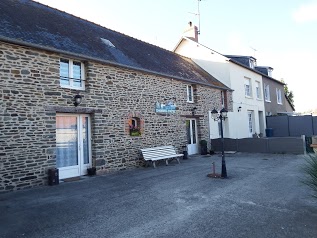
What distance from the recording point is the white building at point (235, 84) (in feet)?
58.7

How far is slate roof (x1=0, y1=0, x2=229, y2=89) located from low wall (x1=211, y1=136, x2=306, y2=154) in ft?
13.3

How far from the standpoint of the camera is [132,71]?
11.1m

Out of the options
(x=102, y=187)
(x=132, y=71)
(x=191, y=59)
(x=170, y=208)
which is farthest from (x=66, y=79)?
(x=191, y=59)

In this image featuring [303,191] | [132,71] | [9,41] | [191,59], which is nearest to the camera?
[303,191]

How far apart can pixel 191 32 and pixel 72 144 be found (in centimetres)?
1545

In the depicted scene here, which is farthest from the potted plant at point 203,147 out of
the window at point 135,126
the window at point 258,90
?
the window at point 258,90

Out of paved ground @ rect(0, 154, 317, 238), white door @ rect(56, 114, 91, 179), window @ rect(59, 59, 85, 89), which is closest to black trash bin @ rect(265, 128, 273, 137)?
paved ground @ rect(0, 154, 317, 238)

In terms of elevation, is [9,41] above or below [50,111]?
above

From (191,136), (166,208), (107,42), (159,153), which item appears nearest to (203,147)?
(191,136)

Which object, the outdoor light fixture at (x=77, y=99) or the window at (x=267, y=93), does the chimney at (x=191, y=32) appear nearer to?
the window at (x=267, y=93)

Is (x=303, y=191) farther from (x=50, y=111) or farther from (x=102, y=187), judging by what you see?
(x=50, y=111)

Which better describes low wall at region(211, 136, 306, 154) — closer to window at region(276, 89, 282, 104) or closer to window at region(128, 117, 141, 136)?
window at region(128, 117, 141, 136)

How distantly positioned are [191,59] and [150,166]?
11.9 m

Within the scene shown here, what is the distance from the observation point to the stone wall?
7277 mm
